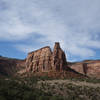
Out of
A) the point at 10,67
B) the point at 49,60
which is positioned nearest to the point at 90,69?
the point at 49,60

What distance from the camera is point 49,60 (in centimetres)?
5528

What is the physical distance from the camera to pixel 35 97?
60.7ft

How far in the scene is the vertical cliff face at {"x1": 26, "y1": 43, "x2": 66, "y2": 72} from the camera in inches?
2024

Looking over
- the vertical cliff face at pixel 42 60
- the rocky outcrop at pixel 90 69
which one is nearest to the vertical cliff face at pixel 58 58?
the vertical cliff face at pixel 42 60

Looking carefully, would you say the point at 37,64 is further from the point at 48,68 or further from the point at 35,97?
the point at 35,97

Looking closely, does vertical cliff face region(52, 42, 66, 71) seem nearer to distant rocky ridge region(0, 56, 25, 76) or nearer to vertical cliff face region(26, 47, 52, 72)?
vertical cliff face region(26, 47, 52, 72)

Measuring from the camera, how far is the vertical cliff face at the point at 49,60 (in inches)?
2024

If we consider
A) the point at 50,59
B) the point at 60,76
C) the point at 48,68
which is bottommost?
the point at 60,76

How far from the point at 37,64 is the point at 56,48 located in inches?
449

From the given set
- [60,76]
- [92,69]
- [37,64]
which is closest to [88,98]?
[60,76]

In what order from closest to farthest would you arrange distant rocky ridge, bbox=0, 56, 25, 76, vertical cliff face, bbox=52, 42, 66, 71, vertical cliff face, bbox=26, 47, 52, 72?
vertical cliff face, bbox=52, 42, 66, 71
vertical cliff face, bbox=26, 47, 52, 72
distant rocky ridge, bbox=0, 56, 25, 76

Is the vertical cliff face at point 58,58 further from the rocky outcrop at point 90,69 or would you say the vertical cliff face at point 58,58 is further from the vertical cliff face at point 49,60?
the rocky outcrop at point 90,69

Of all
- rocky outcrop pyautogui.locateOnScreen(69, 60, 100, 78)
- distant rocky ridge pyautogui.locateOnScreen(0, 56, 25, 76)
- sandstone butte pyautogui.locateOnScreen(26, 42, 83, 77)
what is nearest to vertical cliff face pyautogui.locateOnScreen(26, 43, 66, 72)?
sandstone butte pyautogui.locateOnScreen(26, 42, 83, 77)

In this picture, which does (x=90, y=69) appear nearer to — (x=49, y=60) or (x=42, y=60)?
(x=42, y=60)
